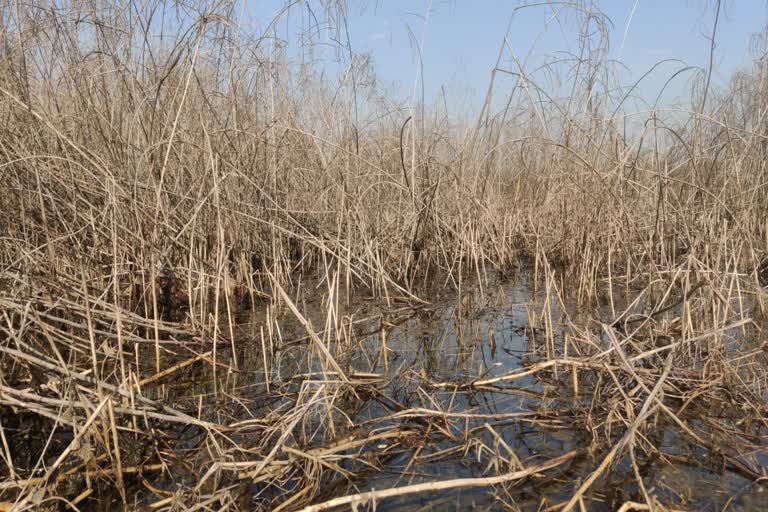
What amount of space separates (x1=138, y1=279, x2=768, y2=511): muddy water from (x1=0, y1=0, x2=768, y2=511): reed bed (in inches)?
0.5

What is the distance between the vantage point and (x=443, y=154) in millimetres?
5168

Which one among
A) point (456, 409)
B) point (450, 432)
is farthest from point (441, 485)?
point (456, 409)

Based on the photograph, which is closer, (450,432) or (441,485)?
(441,485)

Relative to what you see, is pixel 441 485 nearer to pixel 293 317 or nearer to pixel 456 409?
pixel 456 409

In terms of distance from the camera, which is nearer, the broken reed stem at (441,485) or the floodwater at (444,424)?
the broken reed stem at (441,485)

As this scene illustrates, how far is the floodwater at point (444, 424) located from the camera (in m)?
1.43

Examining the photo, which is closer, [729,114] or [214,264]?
[214,264]

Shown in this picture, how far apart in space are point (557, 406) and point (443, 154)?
3.56 meters

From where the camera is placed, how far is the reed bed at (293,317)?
1.50m

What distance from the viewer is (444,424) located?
1788 millimetres

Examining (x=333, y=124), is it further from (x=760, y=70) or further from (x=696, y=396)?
(x=760, y=70)

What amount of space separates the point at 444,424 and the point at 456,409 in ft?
0.53

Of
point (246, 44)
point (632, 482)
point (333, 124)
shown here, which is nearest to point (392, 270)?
point (333, 124)

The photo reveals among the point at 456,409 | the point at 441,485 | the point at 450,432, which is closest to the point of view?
the point at 441,485
